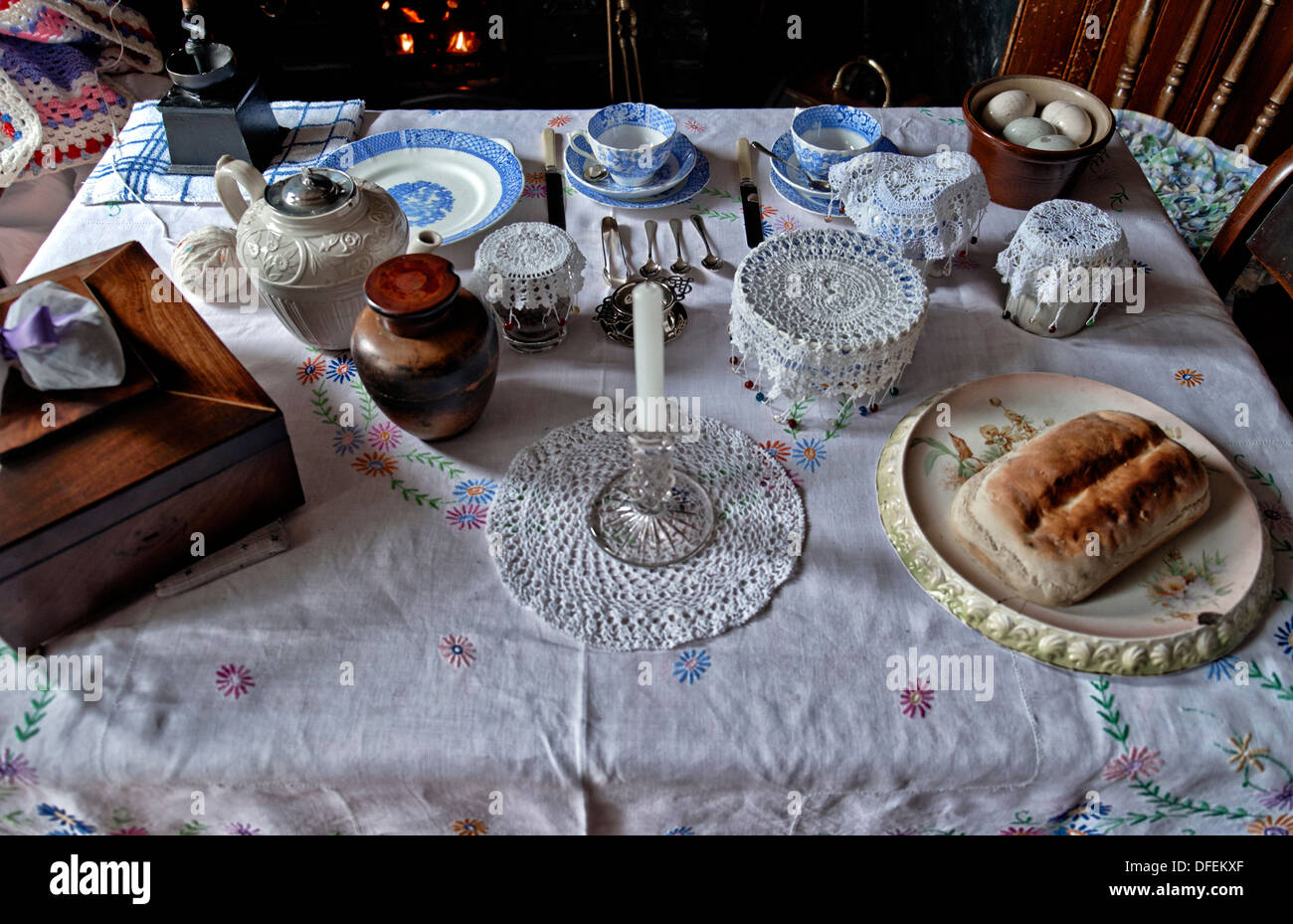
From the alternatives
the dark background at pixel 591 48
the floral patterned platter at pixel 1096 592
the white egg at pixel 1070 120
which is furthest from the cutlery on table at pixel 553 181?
the dark background at pixel 591 48

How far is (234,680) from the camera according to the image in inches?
25.9

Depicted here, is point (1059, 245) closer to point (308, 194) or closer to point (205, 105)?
point (308, 194)

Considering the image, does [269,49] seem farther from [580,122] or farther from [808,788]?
[808,788]

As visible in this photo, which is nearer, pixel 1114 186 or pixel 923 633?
pixel 923 633

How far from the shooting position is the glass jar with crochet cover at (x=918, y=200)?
902 mm

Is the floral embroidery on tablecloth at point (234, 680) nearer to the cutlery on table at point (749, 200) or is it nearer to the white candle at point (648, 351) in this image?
the white candle at point (648, 351)

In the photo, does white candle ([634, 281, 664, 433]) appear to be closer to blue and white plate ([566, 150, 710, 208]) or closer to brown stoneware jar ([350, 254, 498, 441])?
brown stoneware jar ([350, 254, 498, 441])

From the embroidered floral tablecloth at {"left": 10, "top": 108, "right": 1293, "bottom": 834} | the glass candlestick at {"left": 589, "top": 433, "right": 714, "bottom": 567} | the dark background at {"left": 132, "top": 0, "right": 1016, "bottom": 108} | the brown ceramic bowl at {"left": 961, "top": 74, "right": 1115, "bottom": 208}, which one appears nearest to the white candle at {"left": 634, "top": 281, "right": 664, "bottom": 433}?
the glass candlestick at {"left": 589, "top": 433, "right": 714, "bottom": 567}

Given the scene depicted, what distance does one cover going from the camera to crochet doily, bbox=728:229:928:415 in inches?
30.5

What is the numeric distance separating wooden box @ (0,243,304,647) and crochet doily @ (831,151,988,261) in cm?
62

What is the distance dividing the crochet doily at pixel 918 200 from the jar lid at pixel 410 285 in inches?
18.0

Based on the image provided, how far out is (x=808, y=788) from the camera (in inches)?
25.2
